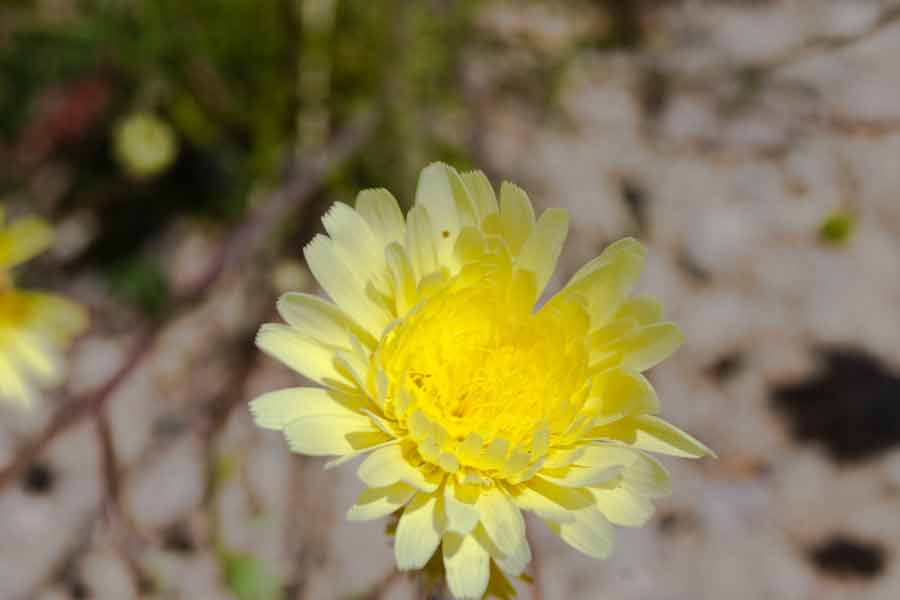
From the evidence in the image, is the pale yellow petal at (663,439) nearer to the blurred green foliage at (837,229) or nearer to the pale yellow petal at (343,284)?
the pale yellow petal at (343,284)

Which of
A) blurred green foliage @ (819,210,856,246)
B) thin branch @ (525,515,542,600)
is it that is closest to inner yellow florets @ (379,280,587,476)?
thin branch @ (525,515,542,600)

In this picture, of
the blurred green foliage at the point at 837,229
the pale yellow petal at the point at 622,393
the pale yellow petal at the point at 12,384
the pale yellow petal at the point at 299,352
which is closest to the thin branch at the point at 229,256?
the pale yellow petal at the point at 12,384

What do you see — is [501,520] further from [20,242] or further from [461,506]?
[20,242]

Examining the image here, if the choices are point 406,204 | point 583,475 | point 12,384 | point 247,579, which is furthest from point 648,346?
point 12,384

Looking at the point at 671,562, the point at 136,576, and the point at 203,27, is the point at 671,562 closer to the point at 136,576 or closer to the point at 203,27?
the point at 136,576

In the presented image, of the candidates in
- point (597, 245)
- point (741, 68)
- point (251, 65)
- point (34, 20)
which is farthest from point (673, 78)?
point (34, 20)

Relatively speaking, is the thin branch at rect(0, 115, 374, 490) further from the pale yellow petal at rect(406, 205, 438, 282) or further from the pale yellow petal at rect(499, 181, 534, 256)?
the pale yellow petal at rect(499, 181, 534, 256)
